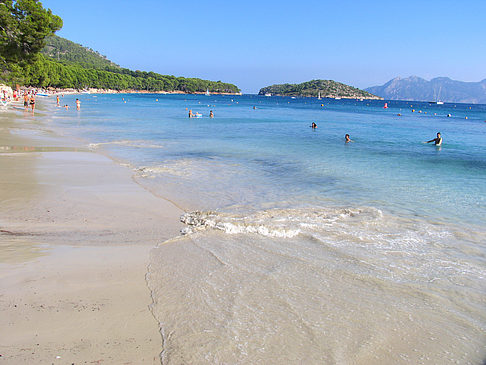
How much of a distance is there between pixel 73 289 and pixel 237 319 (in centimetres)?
240

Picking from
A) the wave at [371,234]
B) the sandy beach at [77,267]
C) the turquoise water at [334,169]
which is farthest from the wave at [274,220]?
the turquoise water at [334,169]

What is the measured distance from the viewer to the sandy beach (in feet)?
12.8

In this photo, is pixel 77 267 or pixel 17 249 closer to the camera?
pixel 77 267

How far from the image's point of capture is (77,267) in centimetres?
584

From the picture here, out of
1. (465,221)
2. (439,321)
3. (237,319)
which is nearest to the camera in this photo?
(237,319)

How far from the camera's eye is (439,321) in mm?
4965

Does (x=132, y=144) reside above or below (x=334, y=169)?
above

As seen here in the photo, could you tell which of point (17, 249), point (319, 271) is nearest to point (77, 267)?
point (17, 249)

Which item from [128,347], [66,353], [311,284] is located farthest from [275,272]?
[66,353]

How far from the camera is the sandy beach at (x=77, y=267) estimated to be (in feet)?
12.8

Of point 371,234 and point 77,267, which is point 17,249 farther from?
point 371,234

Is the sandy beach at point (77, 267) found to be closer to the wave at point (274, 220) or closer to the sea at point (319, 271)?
the sea at point (319, 271)

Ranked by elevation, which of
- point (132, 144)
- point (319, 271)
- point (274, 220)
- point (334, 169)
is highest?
point (132, 144)

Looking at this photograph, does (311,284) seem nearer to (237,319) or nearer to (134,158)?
(237,319)
